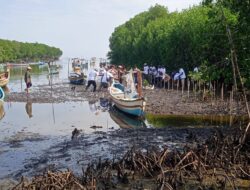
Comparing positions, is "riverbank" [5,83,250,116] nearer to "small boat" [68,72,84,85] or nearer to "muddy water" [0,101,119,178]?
"muddy water" [0,101,119,178]

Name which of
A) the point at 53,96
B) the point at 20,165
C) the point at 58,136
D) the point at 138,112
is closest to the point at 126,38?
the point at 53,96

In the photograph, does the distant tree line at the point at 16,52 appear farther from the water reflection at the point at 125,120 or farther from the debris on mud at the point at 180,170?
the debris on mud at the point at 180,170

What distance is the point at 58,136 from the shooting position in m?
21.6

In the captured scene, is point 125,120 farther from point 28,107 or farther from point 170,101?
point 28,107

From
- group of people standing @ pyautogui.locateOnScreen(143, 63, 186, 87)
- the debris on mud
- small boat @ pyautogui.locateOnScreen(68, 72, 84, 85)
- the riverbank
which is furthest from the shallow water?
small boat @ pyautogui.locateOnScreen(68, 72, 84, 85)

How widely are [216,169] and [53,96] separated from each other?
27314 mm

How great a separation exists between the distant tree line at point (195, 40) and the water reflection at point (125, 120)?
5.00m

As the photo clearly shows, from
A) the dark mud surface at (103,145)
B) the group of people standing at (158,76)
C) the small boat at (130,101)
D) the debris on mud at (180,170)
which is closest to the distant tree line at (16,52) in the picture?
the group of people standing at (158,76)

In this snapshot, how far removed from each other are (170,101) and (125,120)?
6.61 meters

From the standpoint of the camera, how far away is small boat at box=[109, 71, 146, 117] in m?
26.2

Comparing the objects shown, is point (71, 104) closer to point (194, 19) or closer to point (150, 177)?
point (194, 19)

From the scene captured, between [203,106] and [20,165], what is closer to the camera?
[20,165]

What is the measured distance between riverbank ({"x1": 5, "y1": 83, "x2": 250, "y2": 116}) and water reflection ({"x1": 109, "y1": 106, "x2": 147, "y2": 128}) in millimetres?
1603

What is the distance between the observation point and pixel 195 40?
41.4 metres
